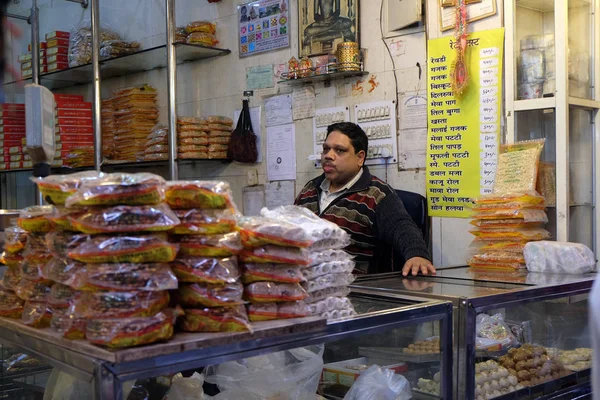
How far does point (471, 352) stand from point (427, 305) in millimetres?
202

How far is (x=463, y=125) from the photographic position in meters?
3.38

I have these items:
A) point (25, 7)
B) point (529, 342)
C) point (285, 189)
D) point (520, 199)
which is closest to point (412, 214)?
point (520, 199)

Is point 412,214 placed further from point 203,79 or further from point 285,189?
point 203,79

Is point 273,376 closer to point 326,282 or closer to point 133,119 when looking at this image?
point 326,282

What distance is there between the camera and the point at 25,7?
20.0 ft

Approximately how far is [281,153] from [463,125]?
128 cm

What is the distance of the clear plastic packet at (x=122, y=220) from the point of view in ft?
4.00

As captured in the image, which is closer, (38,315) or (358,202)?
(38,315)

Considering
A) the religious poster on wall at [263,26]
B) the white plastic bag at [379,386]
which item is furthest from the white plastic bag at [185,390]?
the religious poster on wall at [263,26]

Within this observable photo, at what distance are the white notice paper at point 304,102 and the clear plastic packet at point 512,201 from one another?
1.45m

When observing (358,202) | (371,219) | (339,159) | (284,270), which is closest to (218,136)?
(339,159)

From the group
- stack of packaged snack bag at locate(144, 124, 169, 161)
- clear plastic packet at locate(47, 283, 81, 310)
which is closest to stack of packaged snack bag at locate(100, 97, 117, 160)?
stack of packaged snack bag at locate(144, 124, 169, 161)

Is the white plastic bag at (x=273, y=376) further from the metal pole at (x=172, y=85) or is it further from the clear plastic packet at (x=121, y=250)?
the metal pole at (x=172, y=85)

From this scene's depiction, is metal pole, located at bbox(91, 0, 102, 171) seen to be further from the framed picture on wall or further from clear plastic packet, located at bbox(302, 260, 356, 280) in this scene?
clear plastic packet, located at bbox(302, 260, 356, 280)
